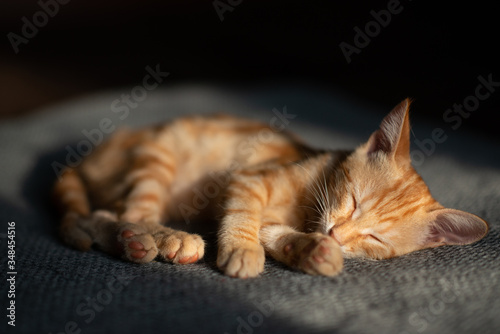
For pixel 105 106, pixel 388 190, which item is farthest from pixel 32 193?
pixel 388 190

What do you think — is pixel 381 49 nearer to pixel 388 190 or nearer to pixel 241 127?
pixel 241 127

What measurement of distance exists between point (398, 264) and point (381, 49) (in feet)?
6.42

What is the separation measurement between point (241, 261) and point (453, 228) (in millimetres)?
579

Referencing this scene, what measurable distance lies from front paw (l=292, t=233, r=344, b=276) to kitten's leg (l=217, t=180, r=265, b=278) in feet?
0.34

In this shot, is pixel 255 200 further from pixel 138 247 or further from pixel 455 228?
pixel 455 228

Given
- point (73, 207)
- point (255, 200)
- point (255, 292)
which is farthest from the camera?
point (73, 207)

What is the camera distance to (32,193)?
67.2 inches

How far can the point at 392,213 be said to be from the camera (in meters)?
1.16

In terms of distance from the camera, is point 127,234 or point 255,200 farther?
point 255,200

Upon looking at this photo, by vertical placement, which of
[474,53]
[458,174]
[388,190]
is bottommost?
[458,174]

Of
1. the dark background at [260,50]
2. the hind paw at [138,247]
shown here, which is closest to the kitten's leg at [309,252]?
the hind paw at [138,247]

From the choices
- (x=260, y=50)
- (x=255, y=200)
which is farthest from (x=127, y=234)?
(x=260, y=50)

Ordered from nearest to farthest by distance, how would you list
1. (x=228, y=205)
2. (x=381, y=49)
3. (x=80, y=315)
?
(x=80, y=315)
(x=228, y=205)
(x=381, y=49)

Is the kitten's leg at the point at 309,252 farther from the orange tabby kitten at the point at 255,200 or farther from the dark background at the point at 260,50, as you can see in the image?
the dark background at the point at 260,50
